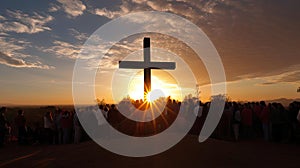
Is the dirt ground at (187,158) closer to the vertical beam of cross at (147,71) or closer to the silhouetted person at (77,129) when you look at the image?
the silhouetted person at (77,129)

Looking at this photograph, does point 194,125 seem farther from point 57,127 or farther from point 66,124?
point 57,127

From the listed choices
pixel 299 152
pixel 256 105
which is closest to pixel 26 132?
pixel 256 105

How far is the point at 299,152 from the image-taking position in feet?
42.5

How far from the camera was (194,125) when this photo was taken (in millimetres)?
18859

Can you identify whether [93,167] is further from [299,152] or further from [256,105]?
[256,105]

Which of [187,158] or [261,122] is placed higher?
[261,122]

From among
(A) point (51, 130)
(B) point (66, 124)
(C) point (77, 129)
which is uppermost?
(B) point (66, 124)

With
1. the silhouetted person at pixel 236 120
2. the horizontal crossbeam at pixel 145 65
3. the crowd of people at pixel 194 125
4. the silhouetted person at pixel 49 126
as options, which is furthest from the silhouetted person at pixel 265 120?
the silhouetted person at pixel 49 126

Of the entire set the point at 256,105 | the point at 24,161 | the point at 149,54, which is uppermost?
the point at 149,54

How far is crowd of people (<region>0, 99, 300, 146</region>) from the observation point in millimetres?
15945

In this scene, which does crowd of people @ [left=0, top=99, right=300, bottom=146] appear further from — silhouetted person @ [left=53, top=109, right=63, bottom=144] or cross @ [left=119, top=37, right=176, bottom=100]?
cross @ [left=119, top=37, right=176, bottom=100]

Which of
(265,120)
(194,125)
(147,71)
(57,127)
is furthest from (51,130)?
(265,120)

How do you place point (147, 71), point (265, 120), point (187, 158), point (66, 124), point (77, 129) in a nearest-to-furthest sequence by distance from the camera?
point (187, 158), point (265, 120), point (77, 129), point (66, 124), point (147, 71)

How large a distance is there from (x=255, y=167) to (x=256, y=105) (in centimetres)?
749
